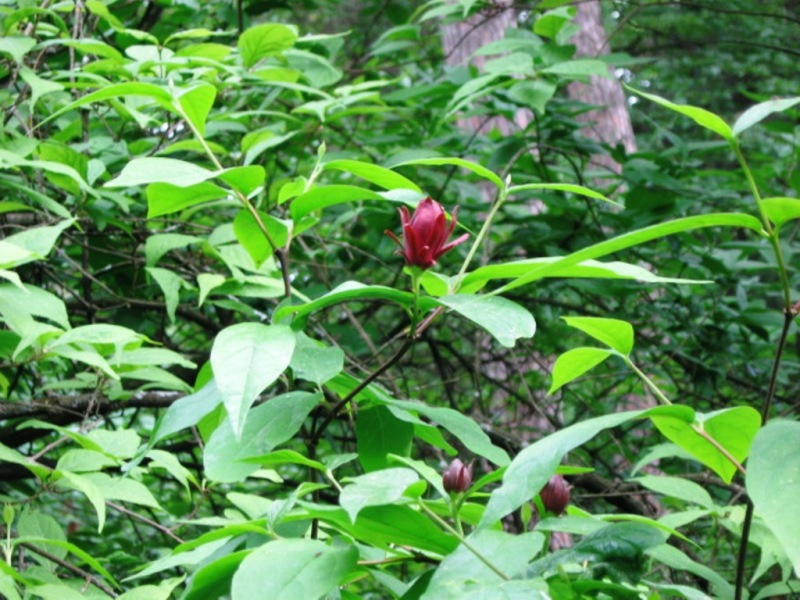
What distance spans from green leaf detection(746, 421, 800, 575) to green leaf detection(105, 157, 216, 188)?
0.57 metres

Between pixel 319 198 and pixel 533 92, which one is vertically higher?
pixel 319 198

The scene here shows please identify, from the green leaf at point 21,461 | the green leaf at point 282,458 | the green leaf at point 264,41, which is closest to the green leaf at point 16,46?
the green leaf at point 264,41

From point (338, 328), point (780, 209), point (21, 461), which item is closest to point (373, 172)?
point (780, 209)

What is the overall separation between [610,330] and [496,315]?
14 cm

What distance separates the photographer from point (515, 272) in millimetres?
951

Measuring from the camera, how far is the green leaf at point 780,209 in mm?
837

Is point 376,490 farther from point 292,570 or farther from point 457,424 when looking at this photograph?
point 457,424

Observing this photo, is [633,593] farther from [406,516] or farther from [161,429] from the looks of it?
[161,429]

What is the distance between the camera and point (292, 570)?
80 centimetres

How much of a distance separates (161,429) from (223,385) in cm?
19

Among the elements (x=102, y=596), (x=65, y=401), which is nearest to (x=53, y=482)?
(x=102, y=596)

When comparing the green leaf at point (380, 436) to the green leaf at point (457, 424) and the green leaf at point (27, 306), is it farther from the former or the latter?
the green leaf at point (27, 306)

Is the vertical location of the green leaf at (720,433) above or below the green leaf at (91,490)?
above

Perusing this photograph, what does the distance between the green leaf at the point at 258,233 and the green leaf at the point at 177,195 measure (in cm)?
4
